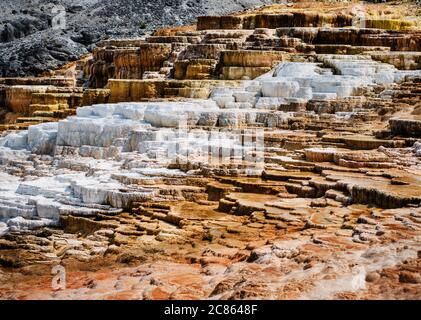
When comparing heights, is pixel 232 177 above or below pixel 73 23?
below

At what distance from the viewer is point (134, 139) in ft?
48.6

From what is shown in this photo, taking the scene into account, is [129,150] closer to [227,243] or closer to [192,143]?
[192,143]

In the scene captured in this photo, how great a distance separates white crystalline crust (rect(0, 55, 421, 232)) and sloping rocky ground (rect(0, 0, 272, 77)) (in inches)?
745

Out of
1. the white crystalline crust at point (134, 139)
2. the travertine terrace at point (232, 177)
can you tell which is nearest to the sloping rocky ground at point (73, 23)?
the travertine terrace at point (232, 177)

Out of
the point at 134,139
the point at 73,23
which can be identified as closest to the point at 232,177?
the point at 134,139

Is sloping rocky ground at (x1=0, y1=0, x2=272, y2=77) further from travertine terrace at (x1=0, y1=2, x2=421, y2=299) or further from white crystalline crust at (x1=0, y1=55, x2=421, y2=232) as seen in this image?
white crystalline crust at (x1=0, y1=55, x2=421, y2=232)

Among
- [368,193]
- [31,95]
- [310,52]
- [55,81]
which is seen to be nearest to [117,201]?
[368,193]

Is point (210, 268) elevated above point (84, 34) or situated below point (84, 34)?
below

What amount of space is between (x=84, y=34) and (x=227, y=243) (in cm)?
3008

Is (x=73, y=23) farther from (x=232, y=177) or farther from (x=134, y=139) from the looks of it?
(x=232, y=177)

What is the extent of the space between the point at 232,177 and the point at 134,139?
3.39m

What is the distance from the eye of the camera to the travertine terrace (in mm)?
7219

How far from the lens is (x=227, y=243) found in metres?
8.71

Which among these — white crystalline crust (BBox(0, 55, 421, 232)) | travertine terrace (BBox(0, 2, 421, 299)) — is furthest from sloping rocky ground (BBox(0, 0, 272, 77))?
white crystalline crust (BBox(0, 55, 421, 232))
